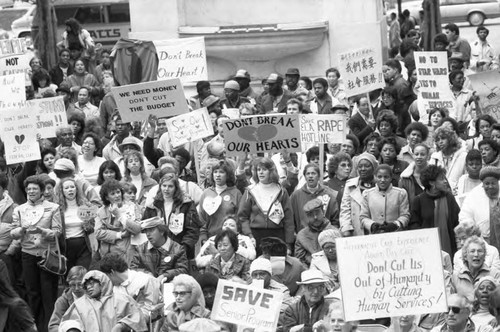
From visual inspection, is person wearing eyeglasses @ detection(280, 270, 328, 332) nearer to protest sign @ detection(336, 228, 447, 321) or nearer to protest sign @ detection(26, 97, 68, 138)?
protest sign @ detection(336, 228, 447, 321)

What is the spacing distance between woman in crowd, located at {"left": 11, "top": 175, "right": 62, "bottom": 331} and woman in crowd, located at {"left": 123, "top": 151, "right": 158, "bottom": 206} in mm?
1160

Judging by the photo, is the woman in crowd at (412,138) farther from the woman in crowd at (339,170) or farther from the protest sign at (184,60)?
the protest sign at (184,60)

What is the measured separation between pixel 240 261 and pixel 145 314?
49.7 inches

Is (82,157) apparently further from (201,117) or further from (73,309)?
(73,309)

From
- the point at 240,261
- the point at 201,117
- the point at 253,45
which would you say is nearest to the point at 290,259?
the point at 240,261

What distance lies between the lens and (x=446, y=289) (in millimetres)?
17312

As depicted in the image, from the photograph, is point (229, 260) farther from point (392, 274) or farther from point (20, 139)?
point (20, 139)

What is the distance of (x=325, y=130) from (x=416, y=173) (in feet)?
5.30

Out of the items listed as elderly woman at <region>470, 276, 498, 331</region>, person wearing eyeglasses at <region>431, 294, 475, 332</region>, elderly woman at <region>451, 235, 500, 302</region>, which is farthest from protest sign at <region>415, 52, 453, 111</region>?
person wearing eyeglasses at <region>431, 294, 475, 332</region>

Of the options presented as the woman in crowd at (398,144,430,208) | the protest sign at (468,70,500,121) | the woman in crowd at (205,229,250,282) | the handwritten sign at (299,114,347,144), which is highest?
the protest sign at (468,70,500,121)

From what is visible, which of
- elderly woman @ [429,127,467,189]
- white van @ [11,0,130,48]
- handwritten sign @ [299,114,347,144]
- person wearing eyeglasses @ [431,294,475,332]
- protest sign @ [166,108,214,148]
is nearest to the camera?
person wearing eyeglasses @ [431,294,475,332]

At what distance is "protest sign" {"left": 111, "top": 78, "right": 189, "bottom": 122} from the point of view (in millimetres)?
24031

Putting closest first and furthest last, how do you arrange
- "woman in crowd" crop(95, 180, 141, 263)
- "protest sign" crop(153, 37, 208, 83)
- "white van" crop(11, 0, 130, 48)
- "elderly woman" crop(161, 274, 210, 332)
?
"elderly woman" crop(161, 274, 210, 332) → "woman in crowd" crop(95, 180, 141, 263) → "protest sign" crop(153, 37, 208, 83) → "white van" crop(11, 0, 130, 48)

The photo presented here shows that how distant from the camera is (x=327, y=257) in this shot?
769 inches
